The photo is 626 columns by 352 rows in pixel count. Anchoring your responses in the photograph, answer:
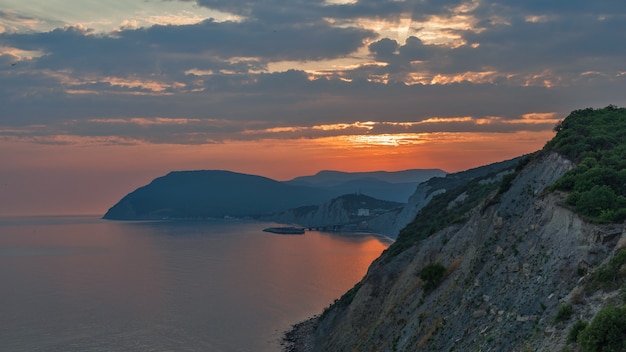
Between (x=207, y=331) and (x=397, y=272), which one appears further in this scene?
(x=207, y=331)

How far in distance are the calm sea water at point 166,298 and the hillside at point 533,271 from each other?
32413mm

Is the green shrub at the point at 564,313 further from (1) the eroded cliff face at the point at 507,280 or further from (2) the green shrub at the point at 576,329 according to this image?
(2) the green shrub at the point at 576,329

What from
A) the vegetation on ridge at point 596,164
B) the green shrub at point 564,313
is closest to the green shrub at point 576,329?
the green shrub at point 564,313

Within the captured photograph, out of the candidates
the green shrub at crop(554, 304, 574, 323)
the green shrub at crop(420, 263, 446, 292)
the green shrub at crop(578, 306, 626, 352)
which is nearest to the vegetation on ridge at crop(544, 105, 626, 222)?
the green shrub at crop(554, 304, 574, 323)

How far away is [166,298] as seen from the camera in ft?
341

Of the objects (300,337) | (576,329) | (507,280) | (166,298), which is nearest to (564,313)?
(576,329)

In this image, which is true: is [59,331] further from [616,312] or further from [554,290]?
[616,312]

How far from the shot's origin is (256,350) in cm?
7075

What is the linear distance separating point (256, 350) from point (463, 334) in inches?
1833

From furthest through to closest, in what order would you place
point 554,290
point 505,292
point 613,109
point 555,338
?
point 613,109 → point 505,292 → point 554,290 → point 555,338

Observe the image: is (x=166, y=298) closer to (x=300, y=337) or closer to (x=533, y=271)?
(x=300, y=337)

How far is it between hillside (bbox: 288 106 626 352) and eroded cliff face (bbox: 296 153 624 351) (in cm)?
7

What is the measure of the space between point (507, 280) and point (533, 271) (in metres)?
2.13

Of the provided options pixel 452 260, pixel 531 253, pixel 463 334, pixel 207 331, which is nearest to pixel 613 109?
pixel 452 260
